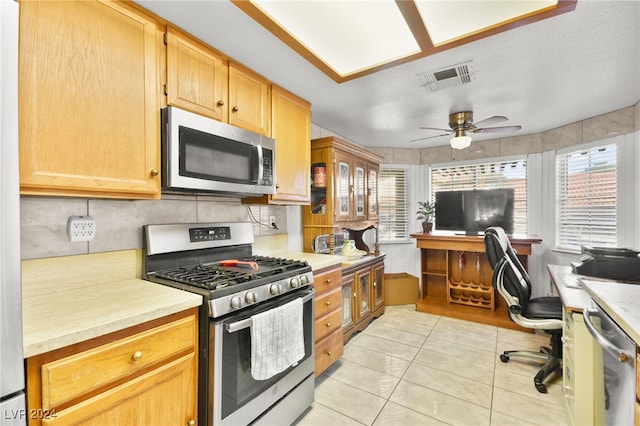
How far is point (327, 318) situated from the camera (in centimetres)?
228

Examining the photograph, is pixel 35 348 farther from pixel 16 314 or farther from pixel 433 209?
pixel 433 209

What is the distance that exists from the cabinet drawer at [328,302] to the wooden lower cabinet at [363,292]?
1.11 feet

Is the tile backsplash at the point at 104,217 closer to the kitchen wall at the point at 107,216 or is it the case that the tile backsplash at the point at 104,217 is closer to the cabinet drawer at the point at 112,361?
the kitchen wall at the point at 107,216

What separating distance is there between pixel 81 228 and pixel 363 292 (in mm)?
2522

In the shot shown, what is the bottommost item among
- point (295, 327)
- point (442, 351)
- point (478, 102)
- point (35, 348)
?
point (442, 351)

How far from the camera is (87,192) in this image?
4.22 ft

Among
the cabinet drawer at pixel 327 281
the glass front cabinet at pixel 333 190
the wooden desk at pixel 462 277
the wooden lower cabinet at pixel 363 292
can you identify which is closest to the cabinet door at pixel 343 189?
the glass front cabinet at pixel 333 190

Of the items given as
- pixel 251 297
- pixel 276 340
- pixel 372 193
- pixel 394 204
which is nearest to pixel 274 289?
pixel 251 297

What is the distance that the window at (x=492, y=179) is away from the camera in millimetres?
3891

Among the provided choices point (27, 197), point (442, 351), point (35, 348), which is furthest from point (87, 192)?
point (442, 351)

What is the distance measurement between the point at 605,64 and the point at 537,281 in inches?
105

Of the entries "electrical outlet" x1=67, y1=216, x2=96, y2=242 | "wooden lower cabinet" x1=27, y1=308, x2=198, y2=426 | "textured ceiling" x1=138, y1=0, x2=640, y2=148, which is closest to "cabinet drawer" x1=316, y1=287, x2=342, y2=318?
"wooden lower cabinet" x1=27, y1=308, x2=198, y2=426

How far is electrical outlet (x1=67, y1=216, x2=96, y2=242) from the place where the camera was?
56.2 inches

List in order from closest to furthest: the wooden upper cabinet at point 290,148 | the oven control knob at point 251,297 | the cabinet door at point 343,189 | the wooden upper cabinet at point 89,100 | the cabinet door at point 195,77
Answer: the wooden upper cabinet at point 89,100, the oven control knob at point 251,297, the cabinet door at point 195,77, the wooden upper cabinet at point 290,148, the cabinet door at point 343,189
